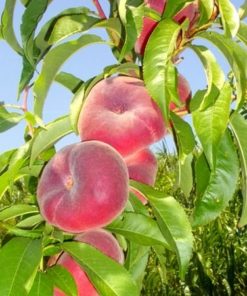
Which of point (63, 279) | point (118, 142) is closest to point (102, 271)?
point (63, 279)

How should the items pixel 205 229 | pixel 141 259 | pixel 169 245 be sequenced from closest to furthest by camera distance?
pixel 169 245, pixel 141 259, pixel 205 229

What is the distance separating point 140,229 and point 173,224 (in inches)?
2.7

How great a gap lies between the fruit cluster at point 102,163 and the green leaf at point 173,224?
6 cm

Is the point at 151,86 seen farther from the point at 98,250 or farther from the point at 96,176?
the point at 98,250

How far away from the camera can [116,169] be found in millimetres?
877

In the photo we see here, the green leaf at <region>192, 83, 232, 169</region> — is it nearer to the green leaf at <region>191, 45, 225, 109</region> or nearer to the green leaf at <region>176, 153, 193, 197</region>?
the green leaf at <region>191, 45, 225, 109</region>

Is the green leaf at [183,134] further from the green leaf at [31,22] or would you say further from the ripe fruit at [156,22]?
the green leaf at [31,22]

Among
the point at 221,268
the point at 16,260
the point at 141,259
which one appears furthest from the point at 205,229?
the point at 16,260

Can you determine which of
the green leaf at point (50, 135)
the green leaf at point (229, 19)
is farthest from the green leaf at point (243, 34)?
the green leaf at point (50, 135)

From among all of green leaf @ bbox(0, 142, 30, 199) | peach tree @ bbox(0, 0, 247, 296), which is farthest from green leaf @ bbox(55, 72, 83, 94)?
green leaf @ bbox(0, 142, 30, 199)

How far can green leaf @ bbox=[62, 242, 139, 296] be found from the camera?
837mm

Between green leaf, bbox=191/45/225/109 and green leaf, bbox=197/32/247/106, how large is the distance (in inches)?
1.2

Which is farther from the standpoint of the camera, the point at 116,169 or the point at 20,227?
the point at 20,227

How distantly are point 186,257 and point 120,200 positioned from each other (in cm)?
14
